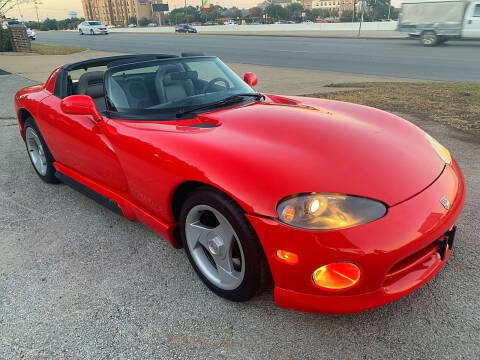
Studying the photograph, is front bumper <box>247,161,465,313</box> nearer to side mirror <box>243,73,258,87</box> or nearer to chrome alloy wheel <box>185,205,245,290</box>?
chrome alloy wheel <box>185,205,245,290</box>

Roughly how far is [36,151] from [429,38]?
21.9 meters

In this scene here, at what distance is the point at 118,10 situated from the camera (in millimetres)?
138375

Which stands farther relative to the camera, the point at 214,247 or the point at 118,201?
the point at 118,201

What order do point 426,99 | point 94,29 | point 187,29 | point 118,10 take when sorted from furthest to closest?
point 118,10 → point 187,29 → point 94,29 → point 426,99

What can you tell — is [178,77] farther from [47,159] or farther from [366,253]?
[366,253]

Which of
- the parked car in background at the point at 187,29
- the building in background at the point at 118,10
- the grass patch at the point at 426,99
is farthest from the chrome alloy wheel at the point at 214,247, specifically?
the building in background at the point at 118,10

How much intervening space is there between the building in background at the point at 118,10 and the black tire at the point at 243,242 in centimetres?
14092

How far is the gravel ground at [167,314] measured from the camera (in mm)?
1942

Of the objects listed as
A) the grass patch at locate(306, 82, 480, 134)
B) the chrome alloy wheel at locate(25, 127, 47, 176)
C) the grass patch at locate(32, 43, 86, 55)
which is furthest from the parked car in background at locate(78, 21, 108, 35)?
the chrome alloy wheel at locate(25, 127, 47, 176)

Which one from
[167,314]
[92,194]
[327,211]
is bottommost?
[167,314]

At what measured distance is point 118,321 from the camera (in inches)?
85.5

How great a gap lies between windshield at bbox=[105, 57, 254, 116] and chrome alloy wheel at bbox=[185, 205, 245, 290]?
0.85m

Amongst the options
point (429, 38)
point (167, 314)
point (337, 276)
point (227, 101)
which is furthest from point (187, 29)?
point (337, 276)

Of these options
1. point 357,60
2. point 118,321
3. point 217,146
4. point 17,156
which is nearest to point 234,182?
point 217,146
